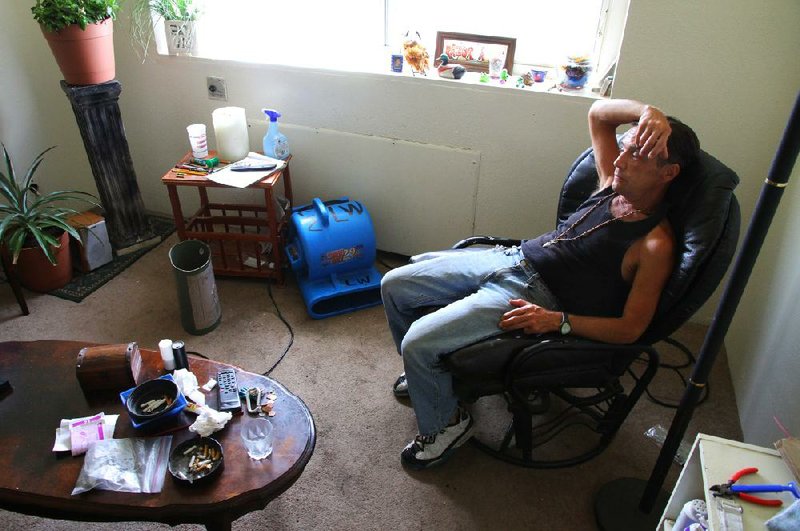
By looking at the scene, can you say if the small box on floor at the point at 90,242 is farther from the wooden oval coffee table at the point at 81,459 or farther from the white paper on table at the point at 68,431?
the white paper on table at the point at 68,431

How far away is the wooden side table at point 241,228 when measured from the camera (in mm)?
2422

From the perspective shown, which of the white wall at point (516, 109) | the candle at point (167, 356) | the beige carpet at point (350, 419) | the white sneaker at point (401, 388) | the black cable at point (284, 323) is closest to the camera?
the candle at point (167, 356)

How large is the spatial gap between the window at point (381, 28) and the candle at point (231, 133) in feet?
1.05

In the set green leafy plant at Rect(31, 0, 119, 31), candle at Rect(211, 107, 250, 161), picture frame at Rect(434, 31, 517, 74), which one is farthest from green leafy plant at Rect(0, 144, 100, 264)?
picture frame at Rect(434, 31, 517, 74)

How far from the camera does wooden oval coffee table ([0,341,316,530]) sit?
121cm

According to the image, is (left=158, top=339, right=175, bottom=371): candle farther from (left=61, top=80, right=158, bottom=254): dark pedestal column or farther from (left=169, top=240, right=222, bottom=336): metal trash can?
(left=61, top=80, right=158, bottom=254): dark pedestal column

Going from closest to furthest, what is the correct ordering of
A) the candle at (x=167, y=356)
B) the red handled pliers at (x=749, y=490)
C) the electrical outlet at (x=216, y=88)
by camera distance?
the red handled pliers at (x=749, y=490), the candle at (x=167, y=356), the electrical outlet at (x=216, y=88)

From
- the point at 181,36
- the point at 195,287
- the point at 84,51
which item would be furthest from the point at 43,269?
the point at 181,36

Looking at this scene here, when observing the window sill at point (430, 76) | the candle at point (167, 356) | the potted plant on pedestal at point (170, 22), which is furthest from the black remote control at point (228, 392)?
the potted plant on pedestal at point (170, 22)

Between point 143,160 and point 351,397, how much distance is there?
193 cm

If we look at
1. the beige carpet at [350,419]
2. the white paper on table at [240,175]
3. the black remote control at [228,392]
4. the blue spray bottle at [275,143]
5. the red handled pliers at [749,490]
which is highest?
the blue spray bottle at [275,143]

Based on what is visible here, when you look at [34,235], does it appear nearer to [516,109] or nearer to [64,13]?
[64,13]

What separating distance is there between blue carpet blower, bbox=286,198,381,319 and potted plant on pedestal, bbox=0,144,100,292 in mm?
1003

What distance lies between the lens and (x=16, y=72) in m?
2.64
